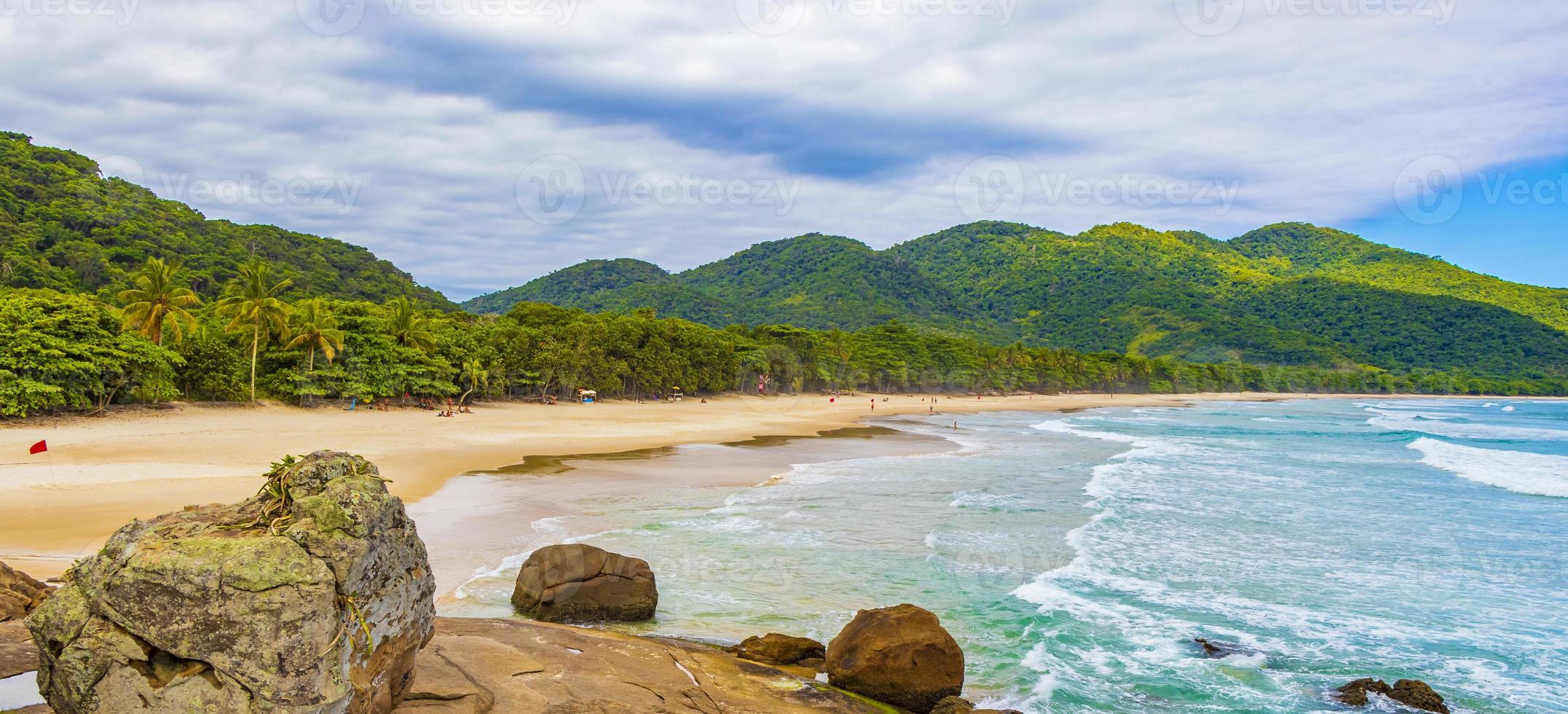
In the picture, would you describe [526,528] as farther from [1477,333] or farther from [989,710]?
[1477,333]

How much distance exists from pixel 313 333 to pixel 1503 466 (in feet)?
192

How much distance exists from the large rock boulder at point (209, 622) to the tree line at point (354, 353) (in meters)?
31.9

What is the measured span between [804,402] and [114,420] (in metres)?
60.0

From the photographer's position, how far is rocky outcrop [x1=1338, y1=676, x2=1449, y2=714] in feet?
33.5

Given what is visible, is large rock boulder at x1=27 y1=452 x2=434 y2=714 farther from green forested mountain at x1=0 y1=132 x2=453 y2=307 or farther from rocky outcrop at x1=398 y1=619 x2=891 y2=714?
green forested mountain at x1=0 y1=132 x2=453 y2=307

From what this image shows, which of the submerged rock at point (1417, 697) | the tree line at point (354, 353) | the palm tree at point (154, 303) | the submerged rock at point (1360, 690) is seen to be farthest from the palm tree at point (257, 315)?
the submerged rock at point (1417, 697)

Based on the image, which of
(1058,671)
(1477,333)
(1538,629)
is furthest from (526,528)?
(1477,333)

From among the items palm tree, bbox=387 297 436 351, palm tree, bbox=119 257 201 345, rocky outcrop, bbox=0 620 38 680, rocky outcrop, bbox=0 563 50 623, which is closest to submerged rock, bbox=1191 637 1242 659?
rocky outcrop, bbox=0 620 38 680

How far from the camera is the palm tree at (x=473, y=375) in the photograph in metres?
52.9

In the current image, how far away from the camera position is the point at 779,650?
1035 cm

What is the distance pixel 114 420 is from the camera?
3228cm

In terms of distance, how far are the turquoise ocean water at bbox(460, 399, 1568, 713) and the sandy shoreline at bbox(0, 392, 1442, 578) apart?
5.48 metres

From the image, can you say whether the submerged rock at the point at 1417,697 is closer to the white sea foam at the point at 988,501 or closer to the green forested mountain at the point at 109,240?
the white sea foam at the point at 988,501

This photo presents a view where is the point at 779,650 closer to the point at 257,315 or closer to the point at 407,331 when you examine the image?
the point at 257,315
